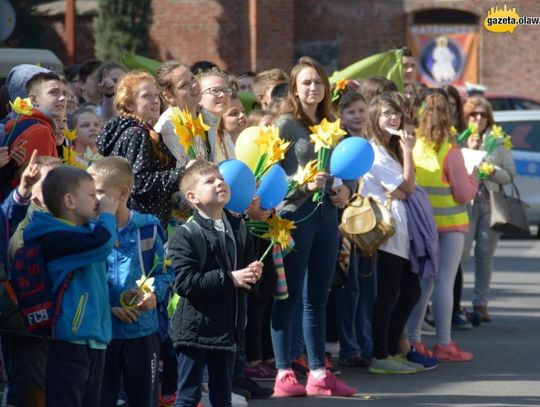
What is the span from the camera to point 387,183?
9156 millimetres

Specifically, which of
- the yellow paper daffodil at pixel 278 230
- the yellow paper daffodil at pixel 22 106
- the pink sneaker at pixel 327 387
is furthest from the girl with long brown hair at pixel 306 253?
the yellow paper daffodil at pixel 22 106

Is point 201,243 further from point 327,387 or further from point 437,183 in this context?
point 437,183

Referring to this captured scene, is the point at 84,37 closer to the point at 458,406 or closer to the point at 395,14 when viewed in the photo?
the point at 395,14

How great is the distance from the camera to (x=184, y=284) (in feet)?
21.7

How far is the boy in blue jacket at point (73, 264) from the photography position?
5863 mm

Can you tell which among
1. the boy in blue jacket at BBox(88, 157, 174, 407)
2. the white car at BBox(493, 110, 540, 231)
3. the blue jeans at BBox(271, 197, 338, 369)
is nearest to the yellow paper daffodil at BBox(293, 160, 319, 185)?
the blue jeans at BBox(271, 197, 338, 369)

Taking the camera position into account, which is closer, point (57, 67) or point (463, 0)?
point (57, 67)

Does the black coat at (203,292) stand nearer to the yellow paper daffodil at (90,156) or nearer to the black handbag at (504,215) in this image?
the yellow paper daffodil at (90,156)

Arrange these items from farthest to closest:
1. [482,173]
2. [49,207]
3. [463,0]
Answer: [463,0] → [482,173] → [49,207]

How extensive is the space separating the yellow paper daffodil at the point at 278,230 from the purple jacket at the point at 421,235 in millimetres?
1986

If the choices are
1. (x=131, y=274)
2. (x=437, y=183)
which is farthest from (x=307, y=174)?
(x=437, y=183)

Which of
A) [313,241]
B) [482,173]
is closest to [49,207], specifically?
[313,241]

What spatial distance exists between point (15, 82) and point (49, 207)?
6.93 feet

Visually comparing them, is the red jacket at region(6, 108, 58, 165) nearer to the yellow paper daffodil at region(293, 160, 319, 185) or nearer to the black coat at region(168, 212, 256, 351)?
the black coat at region(168, 212, 256, 351)
